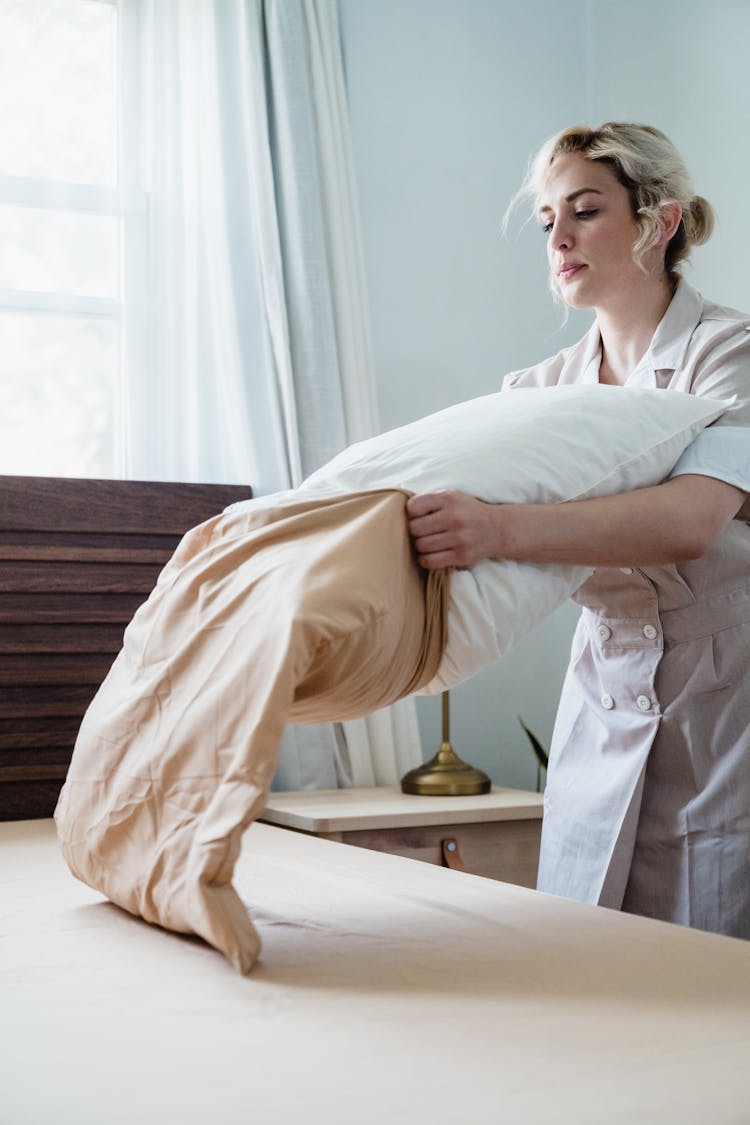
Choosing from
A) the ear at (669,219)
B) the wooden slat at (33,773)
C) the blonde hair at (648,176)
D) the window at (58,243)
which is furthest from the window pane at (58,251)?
the ear at (669,219)

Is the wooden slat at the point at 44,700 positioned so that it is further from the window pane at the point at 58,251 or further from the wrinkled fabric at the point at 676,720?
the wrinkled fabric at the point at 676,720

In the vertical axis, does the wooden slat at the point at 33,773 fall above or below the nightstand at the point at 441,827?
above

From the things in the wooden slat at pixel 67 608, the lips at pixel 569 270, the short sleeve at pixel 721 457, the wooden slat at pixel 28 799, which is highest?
the lips at pixel 569 270

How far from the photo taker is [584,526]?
1137 mm

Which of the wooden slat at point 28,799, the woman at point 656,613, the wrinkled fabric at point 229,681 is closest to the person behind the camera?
the wrinkled fabric at point 229,681

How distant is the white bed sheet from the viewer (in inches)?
26.4

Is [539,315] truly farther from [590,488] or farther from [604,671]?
[590,488]

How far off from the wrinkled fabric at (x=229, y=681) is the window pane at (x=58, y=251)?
62.5 inches

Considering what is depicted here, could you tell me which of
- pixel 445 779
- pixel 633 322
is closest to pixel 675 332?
pixel 633 322

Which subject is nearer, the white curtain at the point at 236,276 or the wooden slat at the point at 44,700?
the wooden slat at the point at 44,700

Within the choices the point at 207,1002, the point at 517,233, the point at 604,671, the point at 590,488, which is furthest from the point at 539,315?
the point at 207,1002

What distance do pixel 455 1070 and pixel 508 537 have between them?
51cm

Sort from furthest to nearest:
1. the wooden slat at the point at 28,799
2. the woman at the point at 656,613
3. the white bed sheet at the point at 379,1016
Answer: the wooden slat at the point at 28,799 < the woman at the point at 656,613 < the white bed sheet at the point at 379,1016

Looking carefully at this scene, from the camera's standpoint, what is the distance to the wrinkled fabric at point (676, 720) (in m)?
1.40
